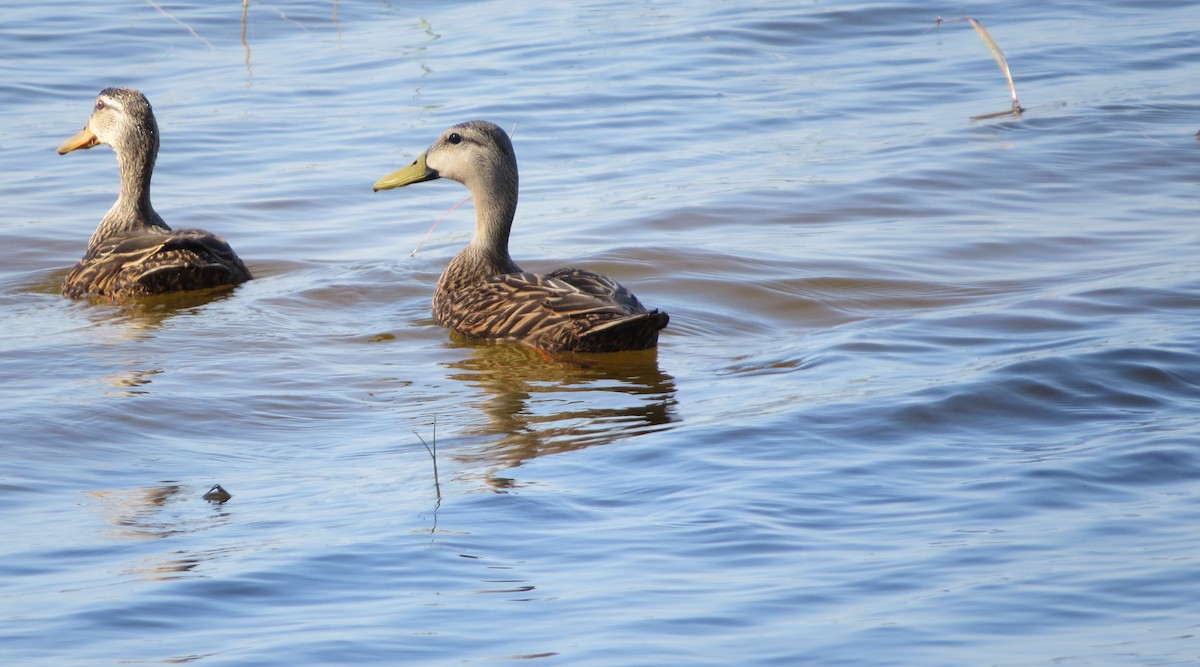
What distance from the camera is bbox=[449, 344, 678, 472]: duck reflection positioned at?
654cm

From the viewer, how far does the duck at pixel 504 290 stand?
818cm

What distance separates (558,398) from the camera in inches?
293

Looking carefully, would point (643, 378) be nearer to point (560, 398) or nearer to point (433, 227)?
point (560, 398)

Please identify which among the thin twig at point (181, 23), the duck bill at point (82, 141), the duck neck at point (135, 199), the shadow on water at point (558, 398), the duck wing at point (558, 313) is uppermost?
the thin twig at point (181, 23)

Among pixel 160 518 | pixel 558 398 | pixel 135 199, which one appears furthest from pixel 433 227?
pixel 160 518

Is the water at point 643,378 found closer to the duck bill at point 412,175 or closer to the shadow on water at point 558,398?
the shadow on water at point 558,398

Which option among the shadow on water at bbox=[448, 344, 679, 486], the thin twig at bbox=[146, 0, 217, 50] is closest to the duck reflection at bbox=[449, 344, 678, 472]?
the shadow on water at bbox=[448, 344, 679, 486]

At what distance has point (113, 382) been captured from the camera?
7.46 metres

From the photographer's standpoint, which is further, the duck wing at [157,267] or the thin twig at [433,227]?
the thin twig at [433,227]

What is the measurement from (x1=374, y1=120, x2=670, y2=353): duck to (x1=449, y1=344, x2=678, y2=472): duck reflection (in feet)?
0.42

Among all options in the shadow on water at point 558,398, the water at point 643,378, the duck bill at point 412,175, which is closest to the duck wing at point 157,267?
the water at point 643,378

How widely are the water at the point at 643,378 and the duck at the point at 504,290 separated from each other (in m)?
0.18

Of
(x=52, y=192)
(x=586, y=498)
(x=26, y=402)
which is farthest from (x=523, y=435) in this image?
(x=52, y=192)

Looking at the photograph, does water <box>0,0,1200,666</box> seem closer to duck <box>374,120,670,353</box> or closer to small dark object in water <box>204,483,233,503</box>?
small dark object in water <box>204,483,233,503</box>
